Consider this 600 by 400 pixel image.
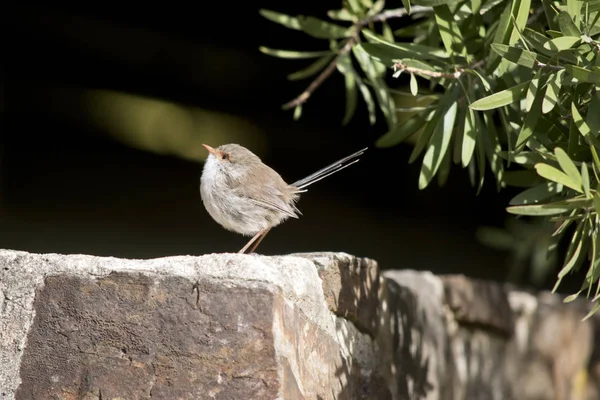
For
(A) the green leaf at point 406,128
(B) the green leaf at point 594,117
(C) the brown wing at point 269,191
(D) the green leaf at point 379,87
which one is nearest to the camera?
(B) the green leaf at point 594,117

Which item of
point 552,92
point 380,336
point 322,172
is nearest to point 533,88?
point 552,92

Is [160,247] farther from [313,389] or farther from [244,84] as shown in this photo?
[313,389]

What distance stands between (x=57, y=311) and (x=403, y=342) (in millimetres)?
1393

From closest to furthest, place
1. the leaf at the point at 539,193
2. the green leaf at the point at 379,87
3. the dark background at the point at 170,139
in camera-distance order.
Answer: the leaf at the point at 539,193, the green leaf at the point at 379,87, the dark background at the point at 170,139

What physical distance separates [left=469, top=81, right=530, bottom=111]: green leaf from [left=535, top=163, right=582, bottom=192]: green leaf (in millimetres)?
Result: 322

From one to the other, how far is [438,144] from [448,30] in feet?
1.19

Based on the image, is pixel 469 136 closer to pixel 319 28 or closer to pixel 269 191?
pixel 269 191

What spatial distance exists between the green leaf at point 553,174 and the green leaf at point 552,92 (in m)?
0.26

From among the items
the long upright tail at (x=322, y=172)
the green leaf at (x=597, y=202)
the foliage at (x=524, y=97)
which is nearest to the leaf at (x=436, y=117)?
the foliage at (x=524, y=97)

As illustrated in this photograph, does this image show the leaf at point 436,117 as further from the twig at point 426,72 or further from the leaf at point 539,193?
the leaf at point 539,193

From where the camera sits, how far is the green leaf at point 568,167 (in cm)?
188

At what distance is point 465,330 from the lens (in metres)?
3.59

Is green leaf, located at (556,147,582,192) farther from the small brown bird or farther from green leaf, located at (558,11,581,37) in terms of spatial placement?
the small brown bird

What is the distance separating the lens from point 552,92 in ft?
6.95
